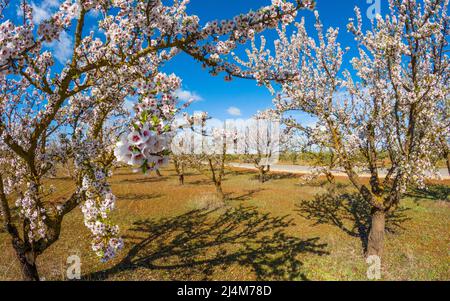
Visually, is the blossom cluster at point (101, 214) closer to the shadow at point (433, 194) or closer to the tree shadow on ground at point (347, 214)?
the tree shadow on ground at point (347, 214)

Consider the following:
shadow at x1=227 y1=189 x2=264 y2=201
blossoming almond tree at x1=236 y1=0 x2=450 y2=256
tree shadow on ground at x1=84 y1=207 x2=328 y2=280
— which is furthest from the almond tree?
blossoming almond tree at x1=236 y1=0 x2=450 y2=256

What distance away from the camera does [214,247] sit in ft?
37.4

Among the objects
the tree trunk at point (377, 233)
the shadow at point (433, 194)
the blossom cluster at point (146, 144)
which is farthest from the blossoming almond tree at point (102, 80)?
the shadow at point (433, 194)

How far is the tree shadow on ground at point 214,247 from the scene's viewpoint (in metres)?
9.21

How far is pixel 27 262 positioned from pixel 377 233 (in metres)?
10.5

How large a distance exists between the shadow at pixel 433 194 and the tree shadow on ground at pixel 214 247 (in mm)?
11900

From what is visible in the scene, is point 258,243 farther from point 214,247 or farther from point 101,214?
point 101,214

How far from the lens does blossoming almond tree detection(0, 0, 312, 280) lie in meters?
3.00

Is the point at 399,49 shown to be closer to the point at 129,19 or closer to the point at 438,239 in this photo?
the point at 129,19

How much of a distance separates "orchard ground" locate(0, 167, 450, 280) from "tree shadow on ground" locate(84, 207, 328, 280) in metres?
0.04

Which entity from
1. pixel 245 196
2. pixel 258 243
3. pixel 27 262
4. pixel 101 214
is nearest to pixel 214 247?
pixel 258 243

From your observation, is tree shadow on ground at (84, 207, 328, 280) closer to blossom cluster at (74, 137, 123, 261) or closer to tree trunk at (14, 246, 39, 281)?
tree trunk at (14, 246, 39, 281)
